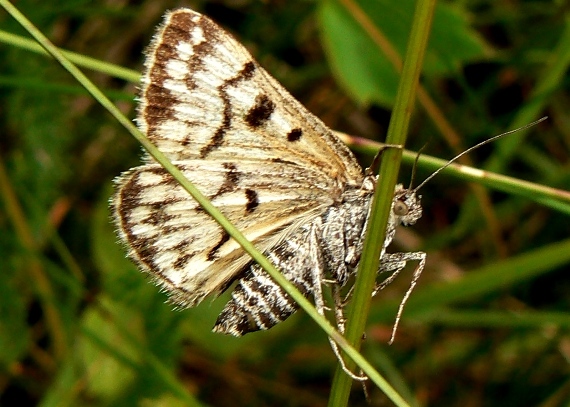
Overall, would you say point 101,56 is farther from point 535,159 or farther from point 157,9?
point 535,159

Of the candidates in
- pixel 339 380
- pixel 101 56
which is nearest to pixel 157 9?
pixel 101 56

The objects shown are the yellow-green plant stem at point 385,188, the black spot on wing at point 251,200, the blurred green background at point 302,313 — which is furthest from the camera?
the blurred green background at point 302,313

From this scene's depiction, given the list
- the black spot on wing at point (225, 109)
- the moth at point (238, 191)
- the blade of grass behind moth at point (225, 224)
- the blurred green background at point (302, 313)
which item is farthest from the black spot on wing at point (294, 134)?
the blurred green background at point (302, 313)

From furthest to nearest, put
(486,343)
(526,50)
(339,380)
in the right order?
(526,50) → (486,343) → (339,380)

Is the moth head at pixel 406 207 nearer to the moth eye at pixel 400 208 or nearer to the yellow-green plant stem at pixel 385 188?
the moth eye at pixel 400 208

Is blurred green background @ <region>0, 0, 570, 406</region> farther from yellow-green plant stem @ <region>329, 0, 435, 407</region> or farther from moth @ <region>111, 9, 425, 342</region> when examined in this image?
yellow-green plant stem @ <region>329, 0, 435, 407</region>

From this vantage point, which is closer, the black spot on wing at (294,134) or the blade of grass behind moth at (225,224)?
the blade of grass behind moth at (225,224)

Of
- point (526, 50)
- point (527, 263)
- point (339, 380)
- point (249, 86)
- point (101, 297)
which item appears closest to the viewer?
point (339, 380)

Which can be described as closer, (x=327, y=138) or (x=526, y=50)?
(x=327, y=138)
